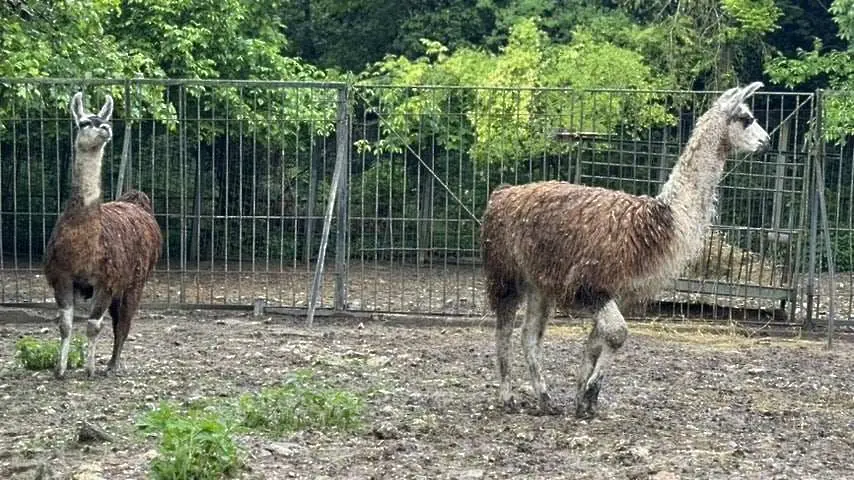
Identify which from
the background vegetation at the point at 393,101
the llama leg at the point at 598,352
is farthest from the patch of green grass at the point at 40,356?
the llama leg at the point at 598,352

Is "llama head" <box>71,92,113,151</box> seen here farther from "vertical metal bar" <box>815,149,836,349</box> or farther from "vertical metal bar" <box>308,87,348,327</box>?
"vertical metal bar" <box>815,149,836,349</box>

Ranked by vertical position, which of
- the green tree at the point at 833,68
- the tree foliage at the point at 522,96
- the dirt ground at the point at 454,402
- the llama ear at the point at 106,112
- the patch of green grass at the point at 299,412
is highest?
the green tree at the point at 833,68

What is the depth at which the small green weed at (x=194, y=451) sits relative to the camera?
5953 mm

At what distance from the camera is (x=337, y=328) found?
1265 centimetres

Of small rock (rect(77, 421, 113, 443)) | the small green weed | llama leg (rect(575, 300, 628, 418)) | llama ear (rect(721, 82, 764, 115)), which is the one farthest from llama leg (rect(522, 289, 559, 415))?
small rock (rect(77, 421, 113, 443))

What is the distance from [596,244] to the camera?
8.09 meters

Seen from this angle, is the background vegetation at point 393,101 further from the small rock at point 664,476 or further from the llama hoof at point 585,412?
the small rock at point 664,476

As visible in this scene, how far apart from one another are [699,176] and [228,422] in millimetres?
3491

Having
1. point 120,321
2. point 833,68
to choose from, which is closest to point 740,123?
point 120,321

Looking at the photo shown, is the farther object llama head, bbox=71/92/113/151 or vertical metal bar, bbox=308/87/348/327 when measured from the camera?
vertical metal bar, bbox=308/87/348/327

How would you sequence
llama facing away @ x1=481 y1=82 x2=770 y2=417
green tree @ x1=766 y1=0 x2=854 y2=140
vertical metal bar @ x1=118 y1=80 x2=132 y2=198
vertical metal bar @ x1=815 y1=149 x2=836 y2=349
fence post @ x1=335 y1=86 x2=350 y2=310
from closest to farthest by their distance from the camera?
1. llama facing away @ x1=481 y1=82 x2=770 y2=417
2. vertical metal bar @ x1=815 y1=149 x2=836 y2=349
3. vertical metal bar @ x1=118 y1=80 x2=132 y2=198
4. fence post @ x1=335 y1=86 x2=350 y2=310
5. green tree @ x1=766 y1=0 x2=854 y2=140

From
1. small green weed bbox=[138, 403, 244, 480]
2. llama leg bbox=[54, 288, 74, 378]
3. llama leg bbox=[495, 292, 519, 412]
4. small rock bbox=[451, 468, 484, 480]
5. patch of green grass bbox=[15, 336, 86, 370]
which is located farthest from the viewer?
patch of green grass bbox=[15, 336, 86, 370]

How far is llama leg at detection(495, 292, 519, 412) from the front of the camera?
8570mm

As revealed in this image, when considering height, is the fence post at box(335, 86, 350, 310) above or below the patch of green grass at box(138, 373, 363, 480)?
above
